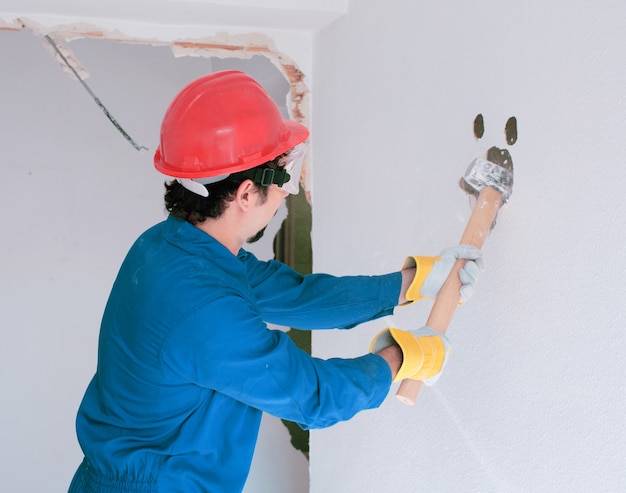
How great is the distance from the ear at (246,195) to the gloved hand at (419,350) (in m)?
0.42

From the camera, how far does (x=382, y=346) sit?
155 centimetres

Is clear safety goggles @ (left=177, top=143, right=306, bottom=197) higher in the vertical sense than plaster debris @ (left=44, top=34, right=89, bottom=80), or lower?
lower

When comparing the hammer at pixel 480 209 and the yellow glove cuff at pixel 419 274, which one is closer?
the hammer at pixel 480 209

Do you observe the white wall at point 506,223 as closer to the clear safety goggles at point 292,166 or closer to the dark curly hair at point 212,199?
the clear safety goggles at point 292,166

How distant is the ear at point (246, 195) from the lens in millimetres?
1575

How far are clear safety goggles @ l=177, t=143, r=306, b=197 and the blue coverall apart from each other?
0.30ft

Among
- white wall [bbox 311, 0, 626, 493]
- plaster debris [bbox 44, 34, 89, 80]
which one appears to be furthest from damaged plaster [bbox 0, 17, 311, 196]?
white wall [bbox 311, 0, 626, 493]

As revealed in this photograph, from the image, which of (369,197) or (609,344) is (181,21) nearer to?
(369,197)

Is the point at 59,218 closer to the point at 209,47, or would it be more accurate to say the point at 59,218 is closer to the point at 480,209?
the point at 209,47

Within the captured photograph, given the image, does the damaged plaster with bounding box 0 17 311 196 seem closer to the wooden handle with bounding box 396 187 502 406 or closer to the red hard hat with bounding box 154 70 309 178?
the red hard hat with bounding box 154 70 309 178

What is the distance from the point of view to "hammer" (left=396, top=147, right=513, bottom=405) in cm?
159

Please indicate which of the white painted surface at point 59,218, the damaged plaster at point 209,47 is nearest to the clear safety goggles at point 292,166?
the damaged plaster at point 209,47

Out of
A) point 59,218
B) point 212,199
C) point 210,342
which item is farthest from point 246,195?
point 59,218

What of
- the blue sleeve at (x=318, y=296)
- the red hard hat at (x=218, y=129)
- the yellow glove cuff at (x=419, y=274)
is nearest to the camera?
the red hard hat at (x=218, y=129)
